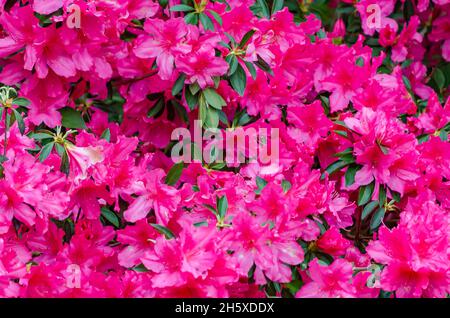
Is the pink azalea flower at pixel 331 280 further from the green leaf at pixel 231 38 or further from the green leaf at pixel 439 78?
the green leaf at pixel 439 78

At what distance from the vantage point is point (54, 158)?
171 cm

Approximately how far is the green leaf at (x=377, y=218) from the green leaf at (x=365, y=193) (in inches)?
2.3

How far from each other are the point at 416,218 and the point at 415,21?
0.87 meters

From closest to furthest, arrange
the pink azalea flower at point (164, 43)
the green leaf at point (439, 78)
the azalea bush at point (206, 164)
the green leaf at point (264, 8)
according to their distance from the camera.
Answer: the azalea bush at point (206, 164) → the pink azalea flower at point (164, 43) → the green leaf at point (264, 8) → the green leaf at point (439, 78)

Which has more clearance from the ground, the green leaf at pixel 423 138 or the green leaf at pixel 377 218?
the green leaf at pixel 423 138

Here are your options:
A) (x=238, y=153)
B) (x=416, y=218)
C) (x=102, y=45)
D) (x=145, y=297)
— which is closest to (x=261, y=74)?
(x=238, y=153)

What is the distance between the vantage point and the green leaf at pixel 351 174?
184 centimetres

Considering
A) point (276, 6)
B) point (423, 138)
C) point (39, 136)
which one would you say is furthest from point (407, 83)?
point (39, 136)

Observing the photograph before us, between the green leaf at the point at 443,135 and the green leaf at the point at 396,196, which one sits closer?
the green leaf at the point at 396,196

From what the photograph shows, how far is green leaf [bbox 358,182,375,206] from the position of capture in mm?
1834

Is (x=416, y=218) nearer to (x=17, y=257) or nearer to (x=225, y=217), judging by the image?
(x=225, y=217)

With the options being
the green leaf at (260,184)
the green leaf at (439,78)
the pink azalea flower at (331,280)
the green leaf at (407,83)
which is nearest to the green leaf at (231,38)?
the green leaf at (260,184)

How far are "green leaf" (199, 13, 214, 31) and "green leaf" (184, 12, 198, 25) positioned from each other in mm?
15

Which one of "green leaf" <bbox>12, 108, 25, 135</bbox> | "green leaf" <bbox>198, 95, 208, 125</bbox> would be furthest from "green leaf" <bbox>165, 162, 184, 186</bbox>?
"green leaf" <bbox>12, 108, 25, 135</bbox>
